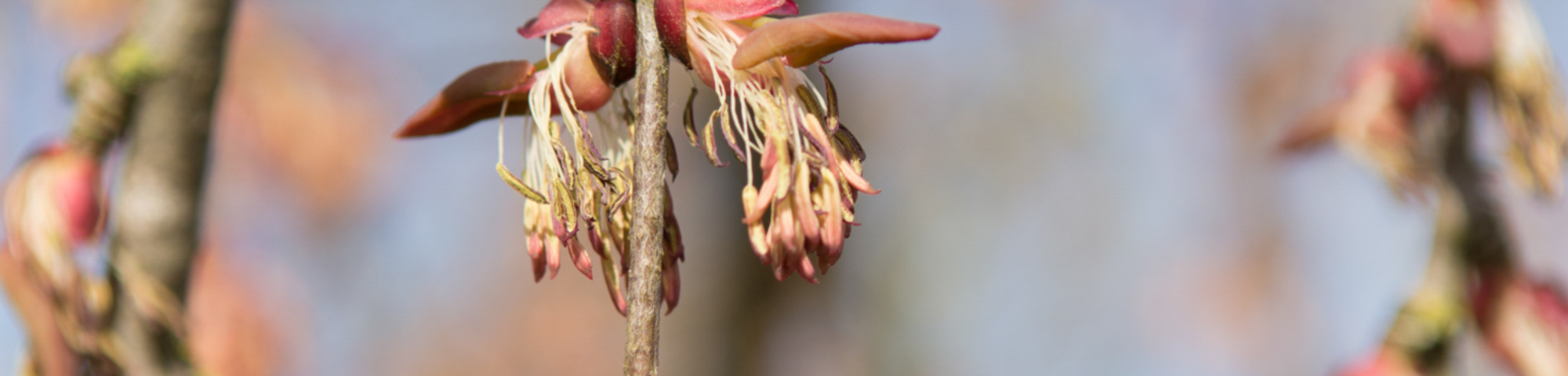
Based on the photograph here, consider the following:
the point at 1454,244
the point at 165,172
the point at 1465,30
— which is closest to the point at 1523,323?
the point at 1454,244

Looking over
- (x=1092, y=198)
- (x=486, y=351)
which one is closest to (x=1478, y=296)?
(x=486, y=351)

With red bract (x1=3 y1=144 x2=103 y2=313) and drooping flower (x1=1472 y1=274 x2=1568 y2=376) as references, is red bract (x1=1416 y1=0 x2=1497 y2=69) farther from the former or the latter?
red bract (x1=3 y1=144 x2=103 y2=313)

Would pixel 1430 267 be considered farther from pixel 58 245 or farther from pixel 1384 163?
pixel 58 245

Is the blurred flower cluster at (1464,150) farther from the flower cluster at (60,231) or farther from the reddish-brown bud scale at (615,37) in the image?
the flower cluster at (60,231)

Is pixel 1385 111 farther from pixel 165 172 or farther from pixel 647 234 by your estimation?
pixel 165 172

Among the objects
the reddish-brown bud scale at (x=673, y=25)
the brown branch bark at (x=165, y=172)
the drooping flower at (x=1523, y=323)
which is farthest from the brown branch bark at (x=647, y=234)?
the drooping flower at (x=1523, y=323)
